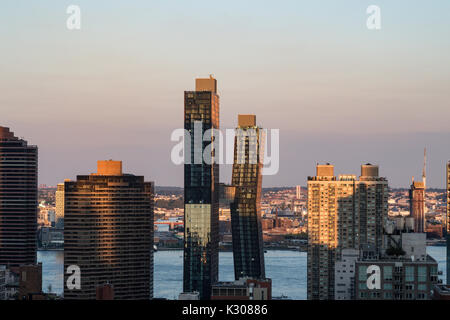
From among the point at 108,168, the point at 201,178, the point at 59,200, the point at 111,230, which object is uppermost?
the point at 108,168

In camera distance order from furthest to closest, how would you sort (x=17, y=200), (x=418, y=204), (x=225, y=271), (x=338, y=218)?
(x=418, y=204) → (x=225, y=271) → (x=17, y=200) → (x=338, y=218)

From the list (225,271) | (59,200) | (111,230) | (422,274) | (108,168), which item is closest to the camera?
(422,274)

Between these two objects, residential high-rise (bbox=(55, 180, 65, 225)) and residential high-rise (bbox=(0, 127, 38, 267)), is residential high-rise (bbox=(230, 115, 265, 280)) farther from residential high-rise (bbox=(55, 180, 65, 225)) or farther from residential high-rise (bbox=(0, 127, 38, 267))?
residential high-rise (bbox=(0, 127, 38, 267))

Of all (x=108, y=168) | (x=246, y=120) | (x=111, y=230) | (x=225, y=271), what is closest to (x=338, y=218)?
(x=111, y=230)

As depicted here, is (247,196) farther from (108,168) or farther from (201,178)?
(108,168)

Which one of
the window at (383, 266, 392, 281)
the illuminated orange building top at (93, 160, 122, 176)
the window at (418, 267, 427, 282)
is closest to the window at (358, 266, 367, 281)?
the window at (383, 266, 392, 281)
